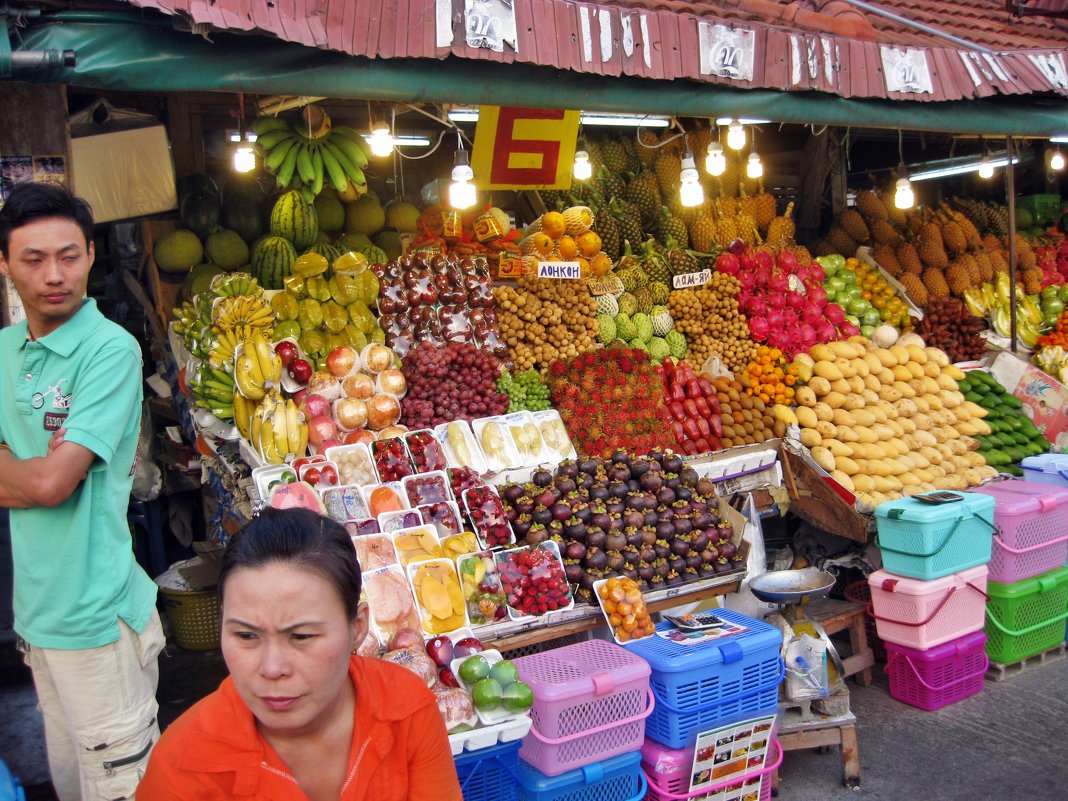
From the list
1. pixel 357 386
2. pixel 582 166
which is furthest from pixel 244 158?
pixel 582 166

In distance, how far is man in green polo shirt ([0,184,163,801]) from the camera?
2311 millimetres

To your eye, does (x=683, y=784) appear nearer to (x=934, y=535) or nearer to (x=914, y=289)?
(x=934, y=535)

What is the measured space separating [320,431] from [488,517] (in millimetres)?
1034

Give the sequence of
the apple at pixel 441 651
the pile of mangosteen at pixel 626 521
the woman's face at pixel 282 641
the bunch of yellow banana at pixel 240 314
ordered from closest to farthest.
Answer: the woman's face at pixel 282 641
the apple at pixel 441 651
the pile of mangosteen at pixel 626 521
the bunch of yellow banana at pixel 240 314

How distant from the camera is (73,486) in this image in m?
2.30

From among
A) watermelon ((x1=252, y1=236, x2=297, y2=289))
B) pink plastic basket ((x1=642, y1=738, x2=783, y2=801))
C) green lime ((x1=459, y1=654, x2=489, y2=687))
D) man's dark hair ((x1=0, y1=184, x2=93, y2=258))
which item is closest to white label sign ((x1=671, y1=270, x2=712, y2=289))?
watermelon ((x1=252, y1=236, x2=297, y2=289))

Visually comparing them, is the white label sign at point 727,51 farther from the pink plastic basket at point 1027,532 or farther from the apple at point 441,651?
the apple at point 441,651

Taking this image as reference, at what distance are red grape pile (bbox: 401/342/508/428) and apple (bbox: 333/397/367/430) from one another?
28 cm

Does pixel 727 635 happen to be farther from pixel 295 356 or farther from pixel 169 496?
pixel 169 496

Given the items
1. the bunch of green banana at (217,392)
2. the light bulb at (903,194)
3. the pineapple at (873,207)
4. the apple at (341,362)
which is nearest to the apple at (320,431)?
the apple at (341,362)

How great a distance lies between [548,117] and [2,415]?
4300mm

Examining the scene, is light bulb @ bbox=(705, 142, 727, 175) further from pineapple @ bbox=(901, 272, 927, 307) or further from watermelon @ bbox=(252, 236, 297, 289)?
watermelon @ bbox=(252, 236, 297, 289)

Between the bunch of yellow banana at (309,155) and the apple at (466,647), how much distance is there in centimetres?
277

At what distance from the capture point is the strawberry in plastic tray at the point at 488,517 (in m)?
4.09
